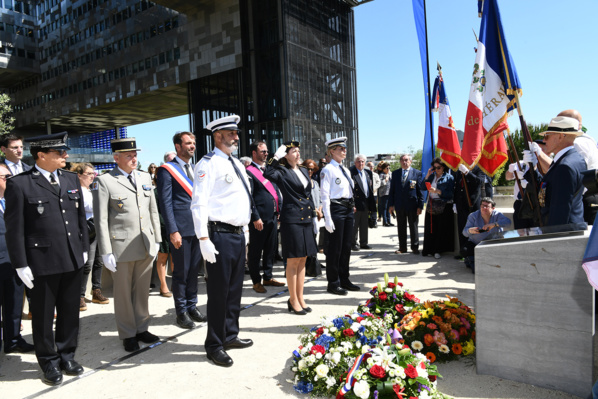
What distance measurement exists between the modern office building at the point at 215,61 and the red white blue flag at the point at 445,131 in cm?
1557

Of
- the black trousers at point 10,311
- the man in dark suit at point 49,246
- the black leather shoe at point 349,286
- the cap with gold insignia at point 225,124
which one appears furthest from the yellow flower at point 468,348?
the black trousers at point 10,311

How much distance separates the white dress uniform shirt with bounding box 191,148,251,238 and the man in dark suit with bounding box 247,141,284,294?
2.32 metres

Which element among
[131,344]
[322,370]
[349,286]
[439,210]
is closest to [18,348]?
[131,344]

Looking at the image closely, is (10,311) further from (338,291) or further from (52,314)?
(338,291)

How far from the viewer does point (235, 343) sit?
3.88m

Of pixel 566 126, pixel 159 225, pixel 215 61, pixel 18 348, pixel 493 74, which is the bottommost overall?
pixel 18 348

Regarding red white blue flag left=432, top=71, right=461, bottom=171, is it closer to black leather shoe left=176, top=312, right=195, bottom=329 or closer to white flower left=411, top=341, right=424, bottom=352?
white flower left=411, top=341, right=424, bottom=352

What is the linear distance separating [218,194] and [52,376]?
207 centimetres

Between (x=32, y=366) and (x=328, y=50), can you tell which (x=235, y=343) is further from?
(x=328, y=50)

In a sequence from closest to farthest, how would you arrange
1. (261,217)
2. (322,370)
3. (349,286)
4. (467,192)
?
(322,370) → (349,286) → (261,217) → (467,192)

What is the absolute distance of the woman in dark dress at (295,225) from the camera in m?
4.78

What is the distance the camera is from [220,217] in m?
3.60

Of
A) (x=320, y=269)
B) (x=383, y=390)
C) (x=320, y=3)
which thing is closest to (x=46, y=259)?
(x=383, y=390)

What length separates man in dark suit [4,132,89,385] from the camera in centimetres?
331
